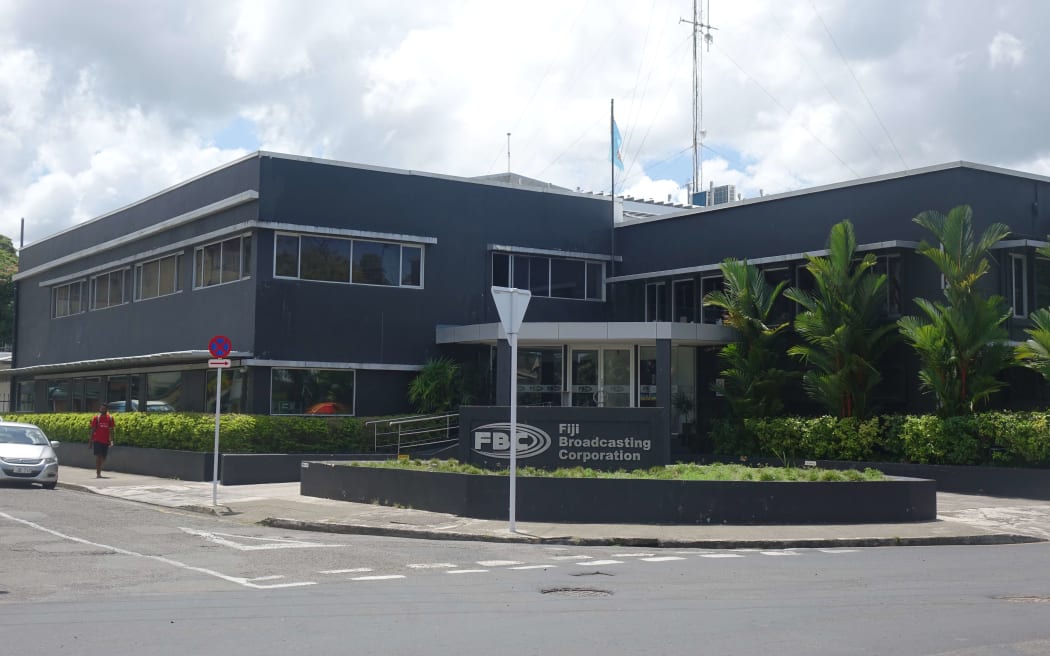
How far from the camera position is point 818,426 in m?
26.2

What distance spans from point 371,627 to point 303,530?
9.12m

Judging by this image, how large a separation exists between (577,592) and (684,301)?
883 inches

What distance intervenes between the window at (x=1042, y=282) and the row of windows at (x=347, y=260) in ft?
52.1

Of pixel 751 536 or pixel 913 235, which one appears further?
pixel 913 235

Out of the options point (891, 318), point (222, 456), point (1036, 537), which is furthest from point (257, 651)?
point (891, 318)

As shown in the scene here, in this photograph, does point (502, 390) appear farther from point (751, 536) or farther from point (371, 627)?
point (371, 627)

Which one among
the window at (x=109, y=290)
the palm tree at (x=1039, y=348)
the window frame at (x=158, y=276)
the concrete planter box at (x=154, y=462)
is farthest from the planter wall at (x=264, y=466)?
the palm tree at (x=1039, y=348)

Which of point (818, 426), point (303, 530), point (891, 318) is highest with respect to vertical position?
point (891, 318)

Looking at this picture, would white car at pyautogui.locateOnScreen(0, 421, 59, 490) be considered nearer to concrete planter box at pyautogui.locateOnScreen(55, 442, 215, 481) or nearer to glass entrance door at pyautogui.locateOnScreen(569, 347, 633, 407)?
concrete planter box at pyautogui.locateOnScreen(55, 442, 215, 481)

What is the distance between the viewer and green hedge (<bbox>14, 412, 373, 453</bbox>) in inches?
1054

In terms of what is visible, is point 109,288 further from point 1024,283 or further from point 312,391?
point 1024,283

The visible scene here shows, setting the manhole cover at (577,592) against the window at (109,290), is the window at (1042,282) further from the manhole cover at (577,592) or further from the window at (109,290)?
the window at (109,290)

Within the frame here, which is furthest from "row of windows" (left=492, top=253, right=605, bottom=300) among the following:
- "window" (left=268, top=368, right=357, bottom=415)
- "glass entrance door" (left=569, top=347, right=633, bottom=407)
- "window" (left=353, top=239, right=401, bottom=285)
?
"window" (left=268, top=368, right=357, bottom=415)

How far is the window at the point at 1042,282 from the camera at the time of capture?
26578 mm
